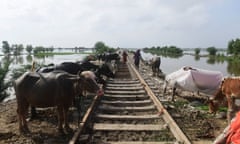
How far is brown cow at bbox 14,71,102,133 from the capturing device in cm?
705

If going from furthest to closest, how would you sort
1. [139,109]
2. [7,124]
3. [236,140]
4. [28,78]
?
1. [139,109]
2. [7,124]
3. [28,78]
4. [236,140]

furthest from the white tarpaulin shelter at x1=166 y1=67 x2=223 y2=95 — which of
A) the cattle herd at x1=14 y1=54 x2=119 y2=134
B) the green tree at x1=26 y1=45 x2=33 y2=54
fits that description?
the green tree at x1=26 y1=45 x2=33 y2=54

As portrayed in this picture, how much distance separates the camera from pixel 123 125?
25.2ft

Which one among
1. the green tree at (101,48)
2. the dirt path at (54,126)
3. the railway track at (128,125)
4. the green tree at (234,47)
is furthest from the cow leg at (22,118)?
the green tree at (234,47)

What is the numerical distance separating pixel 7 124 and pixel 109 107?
2.87 meters

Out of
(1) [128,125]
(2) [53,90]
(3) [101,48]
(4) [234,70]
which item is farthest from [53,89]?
(3) [101,48]

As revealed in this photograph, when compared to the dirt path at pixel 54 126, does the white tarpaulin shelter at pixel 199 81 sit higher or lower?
higher

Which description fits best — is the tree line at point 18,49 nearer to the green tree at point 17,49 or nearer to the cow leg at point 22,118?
the green tree at point 17,49

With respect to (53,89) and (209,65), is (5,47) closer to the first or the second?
(209,65)

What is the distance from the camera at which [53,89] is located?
7098mm

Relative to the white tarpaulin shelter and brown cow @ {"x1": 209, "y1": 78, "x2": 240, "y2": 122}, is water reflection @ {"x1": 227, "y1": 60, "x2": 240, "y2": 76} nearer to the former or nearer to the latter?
the white tarpaulin shelter

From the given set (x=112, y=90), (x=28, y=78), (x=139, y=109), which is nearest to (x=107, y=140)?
(x=28, y=78)

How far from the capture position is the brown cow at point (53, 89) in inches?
278

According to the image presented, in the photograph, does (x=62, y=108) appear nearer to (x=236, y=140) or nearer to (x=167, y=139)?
(x=167, y=139)
